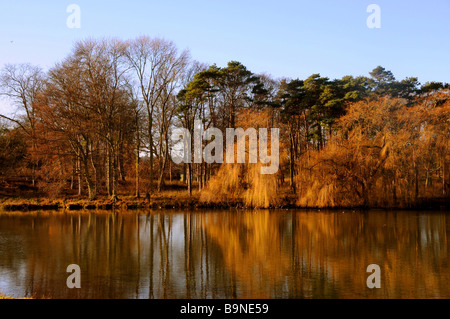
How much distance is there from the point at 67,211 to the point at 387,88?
2554 centimetres

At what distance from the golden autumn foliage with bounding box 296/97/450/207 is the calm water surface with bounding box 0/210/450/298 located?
515cm

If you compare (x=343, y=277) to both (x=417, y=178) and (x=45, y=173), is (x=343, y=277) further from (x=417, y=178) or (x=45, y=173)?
(x=45, y=173)

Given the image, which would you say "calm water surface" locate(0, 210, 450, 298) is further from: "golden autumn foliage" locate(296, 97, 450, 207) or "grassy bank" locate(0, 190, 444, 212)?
"grassy bank" locate(0, 190, 444, 212)

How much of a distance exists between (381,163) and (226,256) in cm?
1754

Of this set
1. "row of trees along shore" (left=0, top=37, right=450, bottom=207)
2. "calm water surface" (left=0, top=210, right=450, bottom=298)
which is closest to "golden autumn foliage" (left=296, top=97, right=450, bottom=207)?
"row of trees along shore" (left=0, top=37, right=450, bottom=207)

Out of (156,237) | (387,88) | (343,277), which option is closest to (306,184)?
(387,88)

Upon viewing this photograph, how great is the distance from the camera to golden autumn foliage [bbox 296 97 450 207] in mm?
26359

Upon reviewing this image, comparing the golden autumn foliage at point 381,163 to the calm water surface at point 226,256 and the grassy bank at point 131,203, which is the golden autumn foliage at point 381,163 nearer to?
the grassy bank at point 131,203

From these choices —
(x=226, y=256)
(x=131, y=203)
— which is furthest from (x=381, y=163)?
(x=226, y=256)

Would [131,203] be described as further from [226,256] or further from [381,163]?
[381,163]

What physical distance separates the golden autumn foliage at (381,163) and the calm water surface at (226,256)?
5.15 metres

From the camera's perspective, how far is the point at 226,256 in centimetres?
1237

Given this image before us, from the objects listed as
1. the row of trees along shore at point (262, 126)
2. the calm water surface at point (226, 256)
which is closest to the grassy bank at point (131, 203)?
the row of trees along shore at point (262, 126)

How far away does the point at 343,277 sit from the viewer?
9859mm
